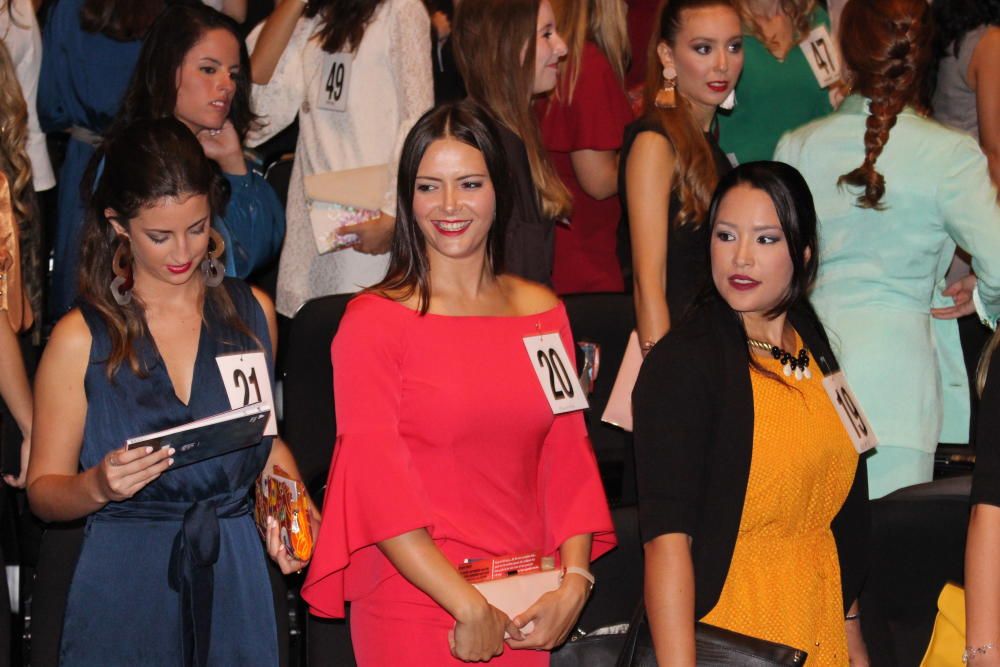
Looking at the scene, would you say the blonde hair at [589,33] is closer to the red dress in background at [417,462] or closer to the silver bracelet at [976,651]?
the red dress in background at [417,462]

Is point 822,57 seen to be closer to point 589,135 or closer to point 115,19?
point 589,135

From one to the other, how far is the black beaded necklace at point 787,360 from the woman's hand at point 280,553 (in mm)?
1145

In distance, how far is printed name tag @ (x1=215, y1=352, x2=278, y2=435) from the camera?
336 centimetres

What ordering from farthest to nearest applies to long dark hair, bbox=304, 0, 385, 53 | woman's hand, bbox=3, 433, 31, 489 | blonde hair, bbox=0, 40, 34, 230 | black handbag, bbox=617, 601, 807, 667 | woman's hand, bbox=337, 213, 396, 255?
long dark hair, bbox=304, 0, 385, 53 < woman's hand, bbox=337, 213, 396, 255 < blonde hair, bbox=0, 40, 34, 230 < woman's hand, bbox=3, 433, 31, 489 < black handbag, bbox=617, 601, 807, 667

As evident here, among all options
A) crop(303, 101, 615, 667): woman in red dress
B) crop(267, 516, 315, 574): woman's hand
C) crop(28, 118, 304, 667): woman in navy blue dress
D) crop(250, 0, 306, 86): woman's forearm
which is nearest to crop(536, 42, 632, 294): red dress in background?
crop(250, 0, 306, 86): woman's forearm

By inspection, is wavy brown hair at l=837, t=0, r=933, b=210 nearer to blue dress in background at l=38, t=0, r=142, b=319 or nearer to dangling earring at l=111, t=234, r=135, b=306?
dangling earring at l=111, t=234, r=135, b=306

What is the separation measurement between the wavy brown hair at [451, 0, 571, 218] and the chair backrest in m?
0.80

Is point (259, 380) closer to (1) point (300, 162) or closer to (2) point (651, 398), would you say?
(2) point (651, 398)

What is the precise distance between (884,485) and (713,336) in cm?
120

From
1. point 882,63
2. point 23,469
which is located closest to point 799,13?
point 882,63

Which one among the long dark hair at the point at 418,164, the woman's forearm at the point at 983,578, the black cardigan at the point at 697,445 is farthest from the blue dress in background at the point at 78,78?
the woman's forearm at the point at 983,578

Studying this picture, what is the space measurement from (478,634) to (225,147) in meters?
2.06

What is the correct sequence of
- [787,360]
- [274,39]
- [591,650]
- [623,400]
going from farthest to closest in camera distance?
[274,39], [623,400], [591,650], [787,360]

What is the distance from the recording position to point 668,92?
180 inches
